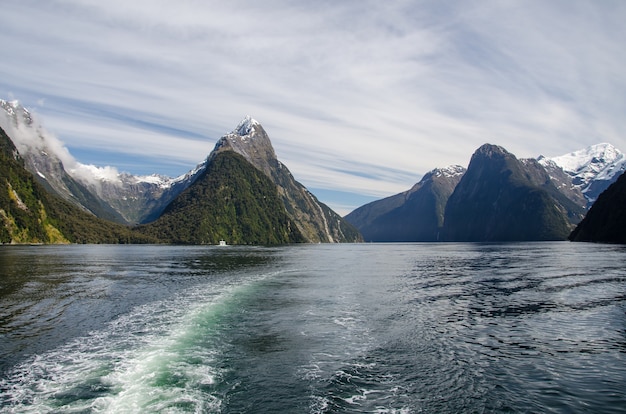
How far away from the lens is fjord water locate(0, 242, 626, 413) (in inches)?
787

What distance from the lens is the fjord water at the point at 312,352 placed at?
1998 cm

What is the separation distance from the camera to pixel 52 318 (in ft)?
124

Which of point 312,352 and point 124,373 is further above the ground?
point 312,352

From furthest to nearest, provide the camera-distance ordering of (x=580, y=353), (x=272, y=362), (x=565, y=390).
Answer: (x=580, y=353) → (x=272, y=362) → (x=565, y=390)

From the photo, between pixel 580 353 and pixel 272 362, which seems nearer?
pixel 272 362

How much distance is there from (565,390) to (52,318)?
40.1m

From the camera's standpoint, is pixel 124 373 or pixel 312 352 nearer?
pixel 124 373

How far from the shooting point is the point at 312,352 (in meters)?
27.9

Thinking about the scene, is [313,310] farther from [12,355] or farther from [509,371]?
[12,355]

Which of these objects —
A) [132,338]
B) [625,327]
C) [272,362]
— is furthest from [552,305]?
[132,338]

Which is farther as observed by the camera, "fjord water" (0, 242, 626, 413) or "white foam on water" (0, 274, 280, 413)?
"fjord water" (0, 242, 626, 413)

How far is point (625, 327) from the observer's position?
34.3 meters

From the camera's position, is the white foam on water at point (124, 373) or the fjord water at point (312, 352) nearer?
the white foam on water at point (124, 373)

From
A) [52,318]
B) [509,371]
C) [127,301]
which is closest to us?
[509,371]
